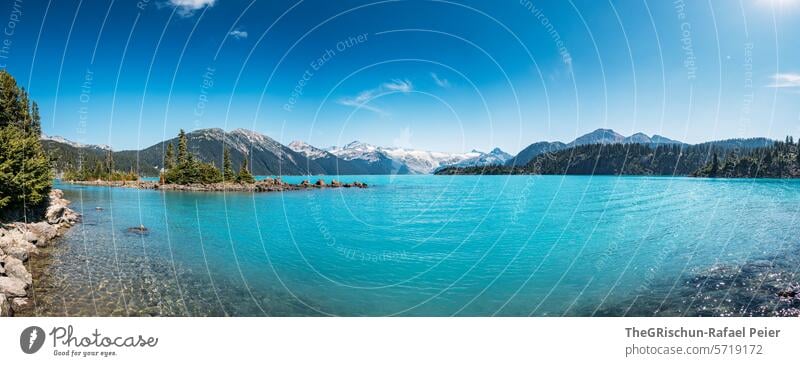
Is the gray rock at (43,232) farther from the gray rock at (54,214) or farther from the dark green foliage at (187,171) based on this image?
the dark green foliage at (187,171)

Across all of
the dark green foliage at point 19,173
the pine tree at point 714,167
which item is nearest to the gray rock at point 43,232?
the dark green foliage at point 19,173

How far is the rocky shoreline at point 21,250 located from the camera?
14.1 meters

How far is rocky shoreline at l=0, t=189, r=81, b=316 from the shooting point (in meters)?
14.1

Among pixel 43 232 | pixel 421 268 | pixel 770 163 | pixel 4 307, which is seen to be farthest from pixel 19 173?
pixel 770 163

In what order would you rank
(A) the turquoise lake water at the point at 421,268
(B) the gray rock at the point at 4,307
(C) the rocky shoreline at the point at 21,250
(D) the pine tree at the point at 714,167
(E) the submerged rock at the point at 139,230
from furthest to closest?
1. (D) the pine tree at the point at 714,167
2. (E) the submerged rock at the point at 139,230
3. (A) the turquoise lake water at the point at 421,268
4. (C) the rocky shoreline at the point at 21,250
5. (B) the gray rock at the point at 4,307

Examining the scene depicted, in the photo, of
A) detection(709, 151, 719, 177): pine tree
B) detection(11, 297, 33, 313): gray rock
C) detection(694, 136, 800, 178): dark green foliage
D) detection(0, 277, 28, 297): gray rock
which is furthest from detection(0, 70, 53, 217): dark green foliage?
detection(709, 151, 719, 177): pine tree

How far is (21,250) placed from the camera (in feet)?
65.1

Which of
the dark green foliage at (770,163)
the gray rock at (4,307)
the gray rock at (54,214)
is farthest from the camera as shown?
the dark green foliage at (770,163)

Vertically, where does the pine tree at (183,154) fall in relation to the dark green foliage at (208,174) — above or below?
above

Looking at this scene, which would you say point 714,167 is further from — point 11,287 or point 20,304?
point 11,287

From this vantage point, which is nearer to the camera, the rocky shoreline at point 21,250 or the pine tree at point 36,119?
the rocky shoreline at point 21,250

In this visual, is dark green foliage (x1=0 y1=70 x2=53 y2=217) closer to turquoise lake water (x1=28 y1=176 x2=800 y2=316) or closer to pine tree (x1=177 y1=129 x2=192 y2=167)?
turquoise lake water (x1=28 y1=176 x2=800 y2=316)

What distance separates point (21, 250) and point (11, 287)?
6.83 m
